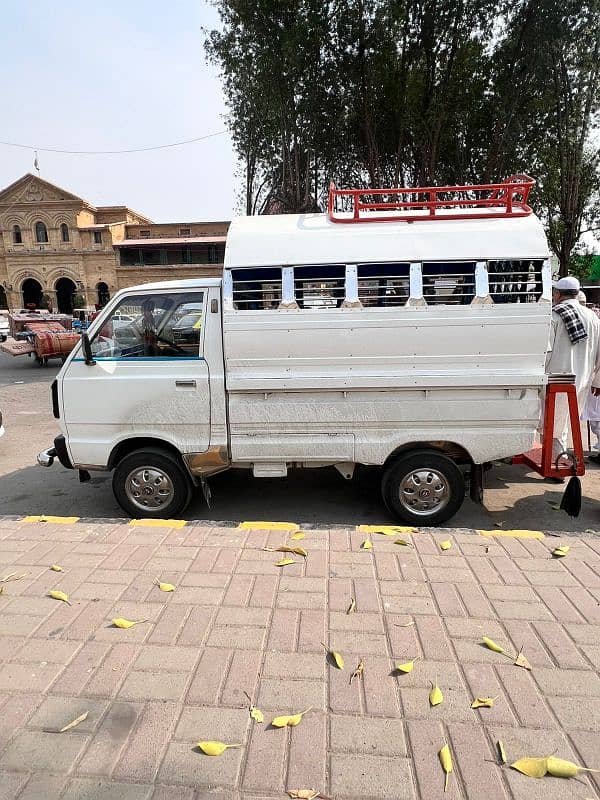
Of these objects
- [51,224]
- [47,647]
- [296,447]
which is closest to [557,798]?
[47,647]

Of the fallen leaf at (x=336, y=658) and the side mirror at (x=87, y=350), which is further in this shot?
the side mirror at (x=87, y=350)

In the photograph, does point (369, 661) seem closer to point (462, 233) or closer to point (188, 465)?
point (188, 465)

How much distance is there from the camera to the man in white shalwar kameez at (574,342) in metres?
4.36

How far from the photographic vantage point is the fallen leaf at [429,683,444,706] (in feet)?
6.48

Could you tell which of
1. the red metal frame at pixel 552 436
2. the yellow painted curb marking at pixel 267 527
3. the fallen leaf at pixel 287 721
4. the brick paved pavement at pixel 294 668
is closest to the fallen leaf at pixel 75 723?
the brick paved pavement at pixel 294 668

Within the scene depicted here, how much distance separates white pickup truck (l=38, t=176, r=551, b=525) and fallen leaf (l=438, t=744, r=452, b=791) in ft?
7.35

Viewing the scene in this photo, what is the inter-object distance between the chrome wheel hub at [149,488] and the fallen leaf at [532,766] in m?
3.09

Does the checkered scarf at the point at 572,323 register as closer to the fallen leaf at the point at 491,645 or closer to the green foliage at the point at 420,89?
the fallen leaf at the point at 491,645

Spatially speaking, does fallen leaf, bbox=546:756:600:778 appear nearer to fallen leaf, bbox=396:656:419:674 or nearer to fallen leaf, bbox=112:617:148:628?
fallen leaf, bbox=396:656:419:674

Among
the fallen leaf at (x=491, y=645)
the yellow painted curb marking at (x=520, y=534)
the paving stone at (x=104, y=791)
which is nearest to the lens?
the paving stone at (x=104, y=791)

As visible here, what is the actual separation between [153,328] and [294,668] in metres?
2.87

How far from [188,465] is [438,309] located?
2384 millimetres

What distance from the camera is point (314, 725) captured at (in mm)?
1890

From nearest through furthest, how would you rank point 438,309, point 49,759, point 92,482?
point 49,759 → point 438,309 → point 92,482
